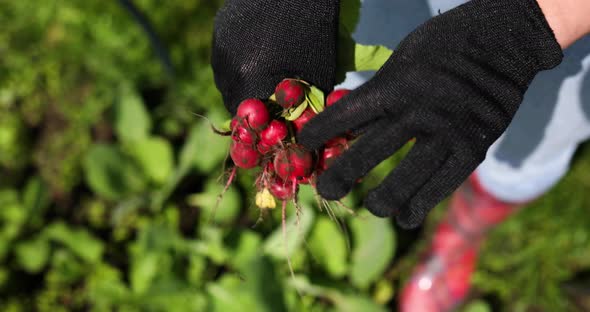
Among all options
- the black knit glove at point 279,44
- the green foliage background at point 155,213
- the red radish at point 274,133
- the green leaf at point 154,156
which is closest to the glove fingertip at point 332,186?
the red radish at point 274,133

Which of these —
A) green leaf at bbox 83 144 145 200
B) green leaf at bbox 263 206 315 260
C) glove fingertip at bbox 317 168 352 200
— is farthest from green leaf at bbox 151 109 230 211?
glove fingertip at bbox 317 168 352 200

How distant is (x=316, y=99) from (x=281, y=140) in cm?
10

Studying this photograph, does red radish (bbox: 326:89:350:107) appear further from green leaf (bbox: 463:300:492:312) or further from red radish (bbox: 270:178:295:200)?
green leaf (bbox: 463:300:492:312)

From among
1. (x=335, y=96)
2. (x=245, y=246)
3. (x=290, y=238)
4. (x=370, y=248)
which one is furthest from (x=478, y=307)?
(x=335, y=96)

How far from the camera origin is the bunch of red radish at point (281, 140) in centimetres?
88

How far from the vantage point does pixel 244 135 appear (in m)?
0.90

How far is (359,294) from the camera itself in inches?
69.2

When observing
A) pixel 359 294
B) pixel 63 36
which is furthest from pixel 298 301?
pixel 63 36

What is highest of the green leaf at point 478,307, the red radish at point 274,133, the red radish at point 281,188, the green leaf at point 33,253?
the red radish at point 274,133

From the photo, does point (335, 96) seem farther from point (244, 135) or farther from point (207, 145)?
point (207, 145)

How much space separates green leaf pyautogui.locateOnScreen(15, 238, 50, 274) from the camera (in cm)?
185

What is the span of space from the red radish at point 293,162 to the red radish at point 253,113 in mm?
64

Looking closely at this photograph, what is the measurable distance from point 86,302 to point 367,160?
1.49m

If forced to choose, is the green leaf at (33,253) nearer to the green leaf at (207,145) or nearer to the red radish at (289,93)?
the green leaf at (207,145)
